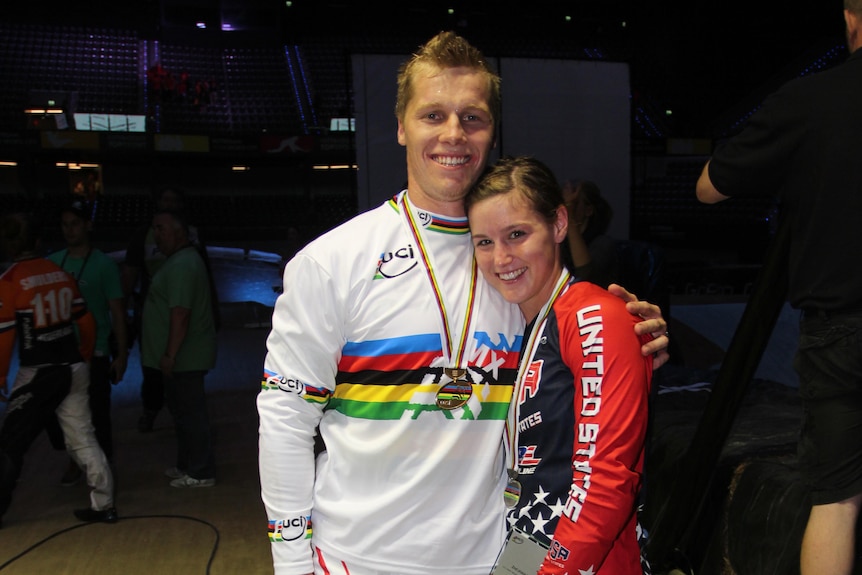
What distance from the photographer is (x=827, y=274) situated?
5.53ft

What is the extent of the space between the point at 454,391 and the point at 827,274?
3.17 ft

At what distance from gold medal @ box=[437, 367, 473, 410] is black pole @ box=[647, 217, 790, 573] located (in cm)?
111

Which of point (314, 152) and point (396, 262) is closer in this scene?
point (396, 262)

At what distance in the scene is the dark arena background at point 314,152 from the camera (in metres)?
3.51

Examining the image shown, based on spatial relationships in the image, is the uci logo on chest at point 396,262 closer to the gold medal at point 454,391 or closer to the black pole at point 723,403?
the gold medal at point 454,391

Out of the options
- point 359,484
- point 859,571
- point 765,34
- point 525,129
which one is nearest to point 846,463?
point 859,571

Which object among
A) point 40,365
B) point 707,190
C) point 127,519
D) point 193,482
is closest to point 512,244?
point 707,190

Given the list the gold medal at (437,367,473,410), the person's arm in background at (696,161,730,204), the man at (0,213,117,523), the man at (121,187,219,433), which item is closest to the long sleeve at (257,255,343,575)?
the gold medal at (437,367,473,410)

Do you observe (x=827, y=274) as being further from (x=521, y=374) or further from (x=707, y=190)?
(x=521, y=374)

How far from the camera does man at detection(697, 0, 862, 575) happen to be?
165cm

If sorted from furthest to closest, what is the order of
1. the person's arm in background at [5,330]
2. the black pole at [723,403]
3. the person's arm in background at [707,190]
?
the person's arm in background at [5,330], the black pole at [723,403], the person's arm in background at [707,190]

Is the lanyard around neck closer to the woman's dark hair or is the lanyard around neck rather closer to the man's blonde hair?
the woman's dark hair

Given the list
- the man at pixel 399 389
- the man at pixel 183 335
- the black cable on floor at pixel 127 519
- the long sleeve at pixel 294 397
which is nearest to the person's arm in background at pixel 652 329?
the man at pixel 399 389

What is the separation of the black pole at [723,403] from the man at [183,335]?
2858 mm
